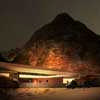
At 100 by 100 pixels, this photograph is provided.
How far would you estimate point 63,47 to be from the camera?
52.8 m

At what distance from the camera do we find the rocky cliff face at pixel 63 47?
165 ft

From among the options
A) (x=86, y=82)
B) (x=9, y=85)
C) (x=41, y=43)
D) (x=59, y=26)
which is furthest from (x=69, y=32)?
(x=9, y=85)

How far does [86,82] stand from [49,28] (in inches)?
1108

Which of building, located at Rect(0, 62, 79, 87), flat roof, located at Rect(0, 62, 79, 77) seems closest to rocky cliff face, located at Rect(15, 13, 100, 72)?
flat roof, located at Rect(0, 62, 79, 77)

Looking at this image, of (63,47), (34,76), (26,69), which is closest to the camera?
(34,76)

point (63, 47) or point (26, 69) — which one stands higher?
point (63, 47)

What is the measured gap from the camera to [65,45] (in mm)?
53094

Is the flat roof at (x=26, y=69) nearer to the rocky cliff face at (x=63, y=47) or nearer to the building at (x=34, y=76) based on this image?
the building at (x=34, y=76)

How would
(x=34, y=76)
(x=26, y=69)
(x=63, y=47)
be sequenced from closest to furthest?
1. (x=34, y=76)
2. (x=26, y=69)
3. (x=63, y=47)

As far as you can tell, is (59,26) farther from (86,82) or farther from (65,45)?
(86,82)

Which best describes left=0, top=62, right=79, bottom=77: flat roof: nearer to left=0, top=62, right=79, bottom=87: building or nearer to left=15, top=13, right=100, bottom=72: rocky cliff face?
left=0, top=62, right=79, bottom=87: building

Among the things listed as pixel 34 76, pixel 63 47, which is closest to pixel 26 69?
pixel 34 76

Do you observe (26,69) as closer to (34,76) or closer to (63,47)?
(34,76)

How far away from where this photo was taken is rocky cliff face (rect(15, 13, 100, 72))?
5021 cm
